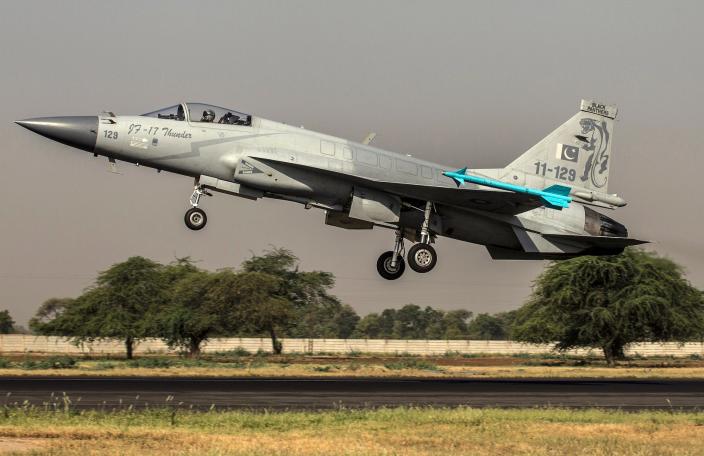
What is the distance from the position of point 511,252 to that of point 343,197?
717cm

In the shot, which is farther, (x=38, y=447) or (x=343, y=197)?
(x=343, y=197)

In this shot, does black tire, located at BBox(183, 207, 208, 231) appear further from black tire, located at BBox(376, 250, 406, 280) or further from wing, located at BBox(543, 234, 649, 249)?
wing, located at BBox(543, 234, 649, 249)

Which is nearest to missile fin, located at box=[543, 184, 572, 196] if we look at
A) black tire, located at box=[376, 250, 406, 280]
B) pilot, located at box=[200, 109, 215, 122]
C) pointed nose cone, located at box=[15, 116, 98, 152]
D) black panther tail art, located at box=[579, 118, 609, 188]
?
black panther tail art, located at box=[579, 118, 609, 188]

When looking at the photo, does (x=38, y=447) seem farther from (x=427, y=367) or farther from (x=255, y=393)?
(x=427, y=367)

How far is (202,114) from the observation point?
30219mm

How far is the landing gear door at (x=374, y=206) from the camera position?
103 ft

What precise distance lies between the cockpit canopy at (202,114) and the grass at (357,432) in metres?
11.4

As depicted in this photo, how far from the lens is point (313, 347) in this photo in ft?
287

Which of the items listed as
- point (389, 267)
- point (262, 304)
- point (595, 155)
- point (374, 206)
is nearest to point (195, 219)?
point (374, 206)

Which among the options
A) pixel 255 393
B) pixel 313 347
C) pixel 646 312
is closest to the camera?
pixel 255 393

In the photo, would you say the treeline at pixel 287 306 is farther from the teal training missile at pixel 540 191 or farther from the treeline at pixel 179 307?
the teal training missile at pixel 540 191

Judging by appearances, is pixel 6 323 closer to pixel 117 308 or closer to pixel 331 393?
pixel 117 308

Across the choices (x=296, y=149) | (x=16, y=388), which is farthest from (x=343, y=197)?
(x=16, y=388)


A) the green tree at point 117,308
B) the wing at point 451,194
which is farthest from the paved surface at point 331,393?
the green tree at point 117,308
